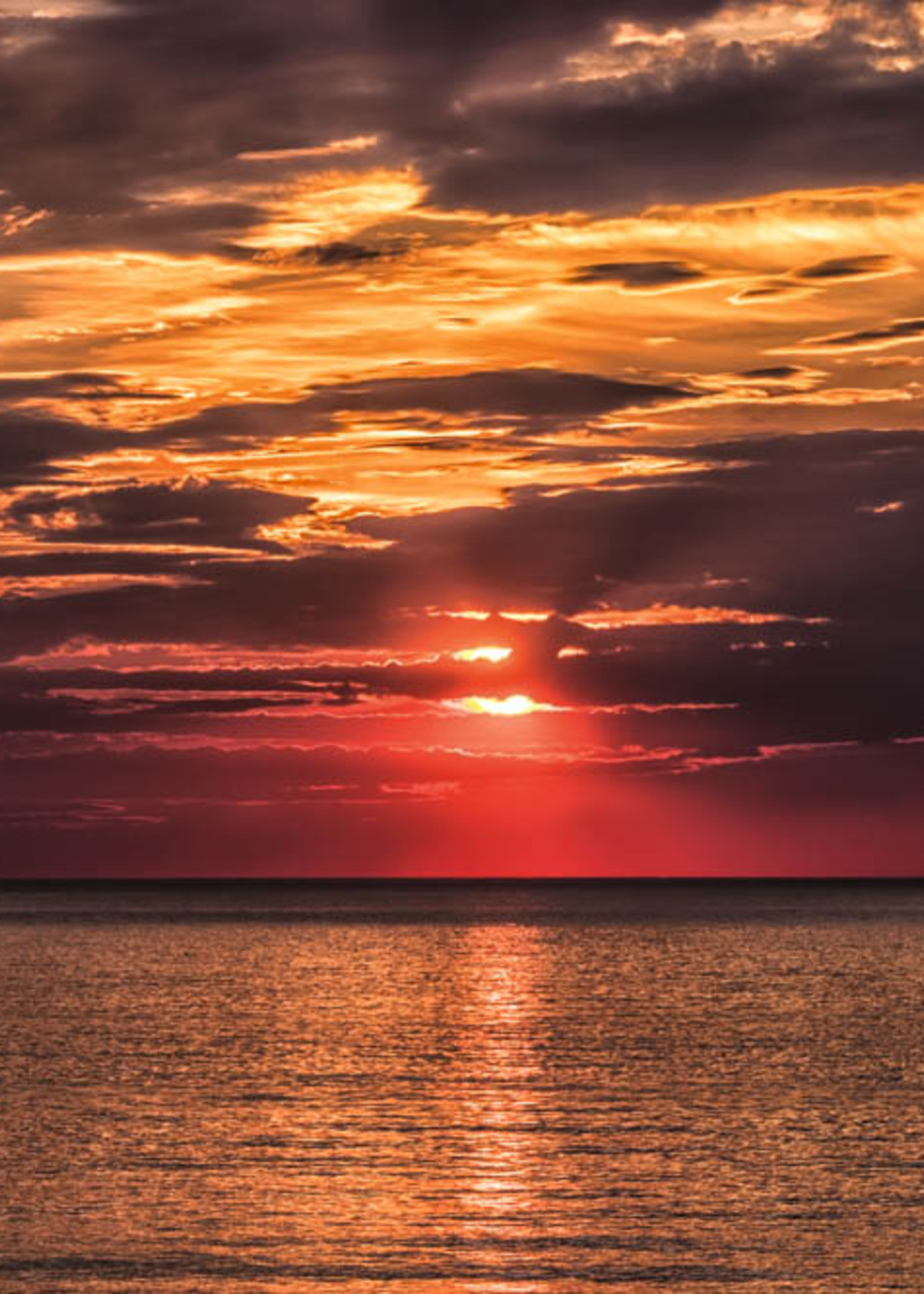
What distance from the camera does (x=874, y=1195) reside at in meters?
42.9

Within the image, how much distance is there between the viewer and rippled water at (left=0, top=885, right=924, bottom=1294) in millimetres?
36281

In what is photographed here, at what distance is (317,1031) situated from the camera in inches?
3302

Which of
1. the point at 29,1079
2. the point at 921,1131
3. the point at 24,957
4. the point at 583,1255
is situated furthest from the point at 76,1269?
the point at 24,957

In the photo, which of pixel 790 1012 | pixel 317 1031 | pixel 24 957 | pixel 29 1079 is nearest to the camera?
pixel 29 1079

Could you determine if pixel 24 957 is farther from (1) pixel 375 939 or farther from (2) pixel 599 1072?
(2) pixel 599 1072

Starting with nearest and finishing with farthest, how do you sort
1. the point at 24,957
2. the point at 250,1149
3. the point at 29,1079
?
the point at 250,1149 < the point at 29,1079 < the point at 24,957

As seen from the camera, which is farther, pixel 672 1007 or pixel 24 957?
pixel 24 957

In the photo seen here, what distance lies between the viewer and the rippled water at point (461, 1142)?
119 feet

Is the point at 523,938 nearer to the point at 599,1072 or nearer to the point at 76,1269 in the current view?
the point at 599,1072

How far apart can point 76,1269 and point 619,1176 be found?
45.4 ft

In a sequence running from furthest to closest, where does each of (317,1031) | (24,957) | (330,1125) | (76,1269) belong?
1. (24,957)
2. (317,1031)
3. (330,1125)
4. (76,1269)

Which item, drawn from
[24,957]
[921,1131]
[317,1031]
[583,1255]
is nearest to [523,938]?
[24,957]

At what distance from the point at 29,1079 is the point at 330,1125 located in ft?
52.9

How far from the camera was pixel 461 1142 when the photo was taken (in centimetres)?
4956
